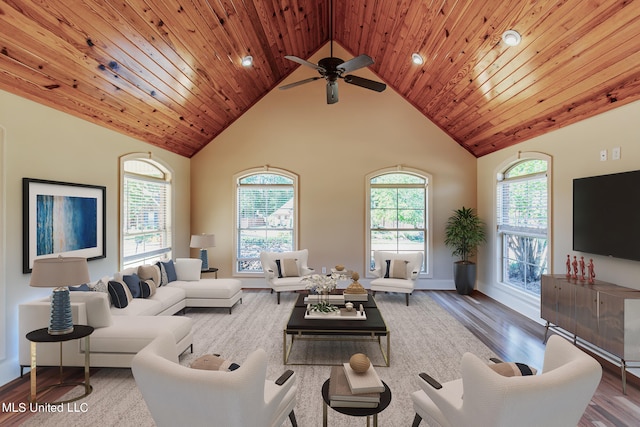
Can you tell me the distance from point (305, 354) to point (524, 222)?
4.18 m

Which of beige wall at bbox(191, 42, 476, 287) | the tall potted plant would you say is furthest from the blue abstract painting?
the tall potted plant

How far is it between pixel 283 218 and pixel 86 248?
3693mm

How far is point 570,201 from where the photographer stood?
448 centimetres

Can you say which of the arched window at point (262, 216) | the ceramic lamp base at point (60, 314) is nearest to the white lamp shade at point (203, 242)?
the arched window at point (262, 216)

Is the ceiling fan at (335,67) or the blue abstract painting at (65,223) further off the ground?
the ceiling fan at (335,67)

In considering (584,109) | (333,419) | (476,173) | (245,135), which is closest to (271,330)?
(333,419)

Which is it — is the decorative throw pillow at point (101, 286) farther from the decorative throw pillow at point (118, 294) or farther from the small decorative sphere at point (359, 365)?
the small decorative sphere at point (359, 365)

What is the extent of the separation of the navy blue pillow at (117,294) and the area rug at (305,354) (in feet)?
2.58

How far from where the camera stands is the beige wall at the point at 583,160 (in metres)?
3.60

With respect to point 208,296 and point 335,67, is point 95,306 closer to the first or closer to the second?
point 208,296

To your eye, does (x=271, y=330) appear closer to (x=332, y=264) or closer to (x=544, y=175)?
(x=332, y=264)

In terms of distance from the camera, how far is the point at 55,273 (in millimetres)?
2838

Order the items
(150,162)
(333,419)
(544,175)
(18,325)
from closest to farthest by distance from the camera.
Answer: (333,419), (18,325), (544,175), (150,162)

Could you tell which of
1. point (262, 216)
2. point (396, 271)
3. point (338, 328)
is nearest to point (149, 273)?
point (262, 216)
